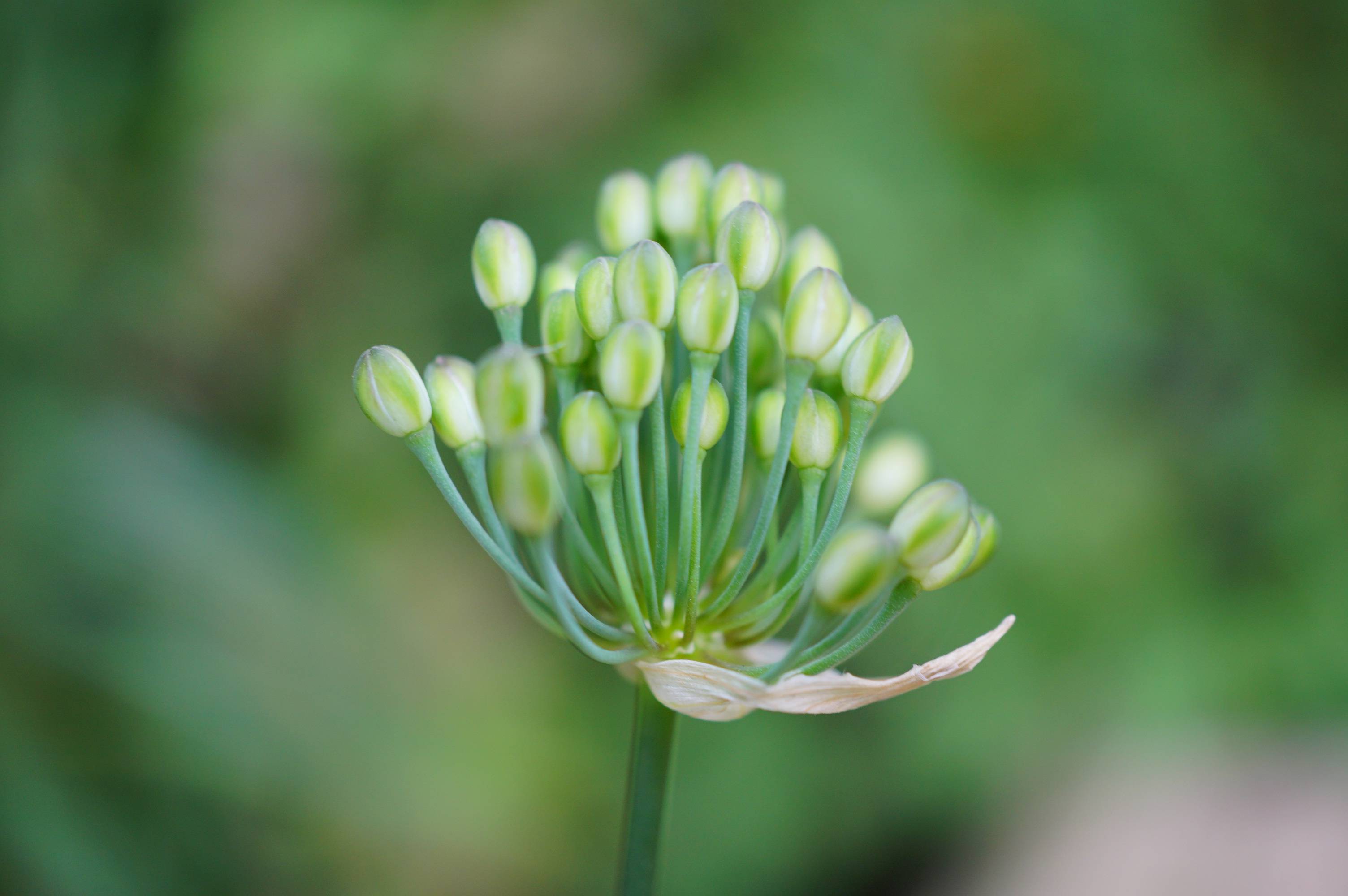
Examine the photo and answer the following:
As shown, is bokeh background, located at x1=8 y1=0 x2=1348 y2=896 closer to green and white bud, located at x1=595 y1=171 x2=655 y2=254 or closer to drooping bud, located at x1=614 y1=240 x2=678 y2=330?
green and white bud, located at x1=595 y1=171 x2=655 y2=254

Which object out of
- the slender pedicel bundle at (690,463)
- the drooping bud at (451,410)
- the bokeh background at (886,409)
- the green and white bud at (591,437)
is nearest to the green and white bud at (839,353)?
the slender pedicel bundle at (690,463)

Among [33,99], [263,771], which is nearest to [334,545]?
[263,771]

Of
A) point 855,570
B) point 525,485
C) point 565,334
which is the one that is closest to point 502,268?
point 565,334

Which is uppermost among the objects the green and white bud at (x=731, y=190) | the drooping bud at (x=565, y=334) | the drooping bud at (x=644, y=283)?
the green and white bud at (x=731, y=190)

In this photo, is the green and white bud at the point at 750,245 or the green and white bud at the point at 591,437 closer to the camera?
the green and white bud at the point at 591,437

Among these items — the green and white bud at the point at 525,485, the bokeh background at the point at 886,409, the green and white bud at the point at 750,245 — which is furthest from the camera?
the bokeh background at the point at 886,409

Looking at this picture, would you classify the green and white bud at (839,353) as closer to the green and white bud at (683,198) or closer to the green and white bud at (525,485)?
the green and white bud at (683,198)

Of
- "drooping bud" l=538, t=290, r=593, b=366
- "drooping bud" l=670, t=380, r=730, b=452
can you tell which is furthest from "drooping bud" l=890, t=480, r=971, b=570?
"drooping bud" l=538, t=290, r=593, b=366

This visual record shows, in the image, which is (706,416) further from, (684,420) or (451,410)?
(451,410)
